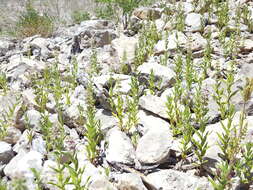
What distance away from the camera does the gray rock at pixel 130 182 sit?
3.20 m

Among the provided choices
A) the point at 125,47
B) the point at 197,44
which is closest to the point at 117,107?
the point at 125,47

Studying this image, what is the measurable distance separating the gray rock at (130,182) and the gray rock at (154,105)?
1581 mm

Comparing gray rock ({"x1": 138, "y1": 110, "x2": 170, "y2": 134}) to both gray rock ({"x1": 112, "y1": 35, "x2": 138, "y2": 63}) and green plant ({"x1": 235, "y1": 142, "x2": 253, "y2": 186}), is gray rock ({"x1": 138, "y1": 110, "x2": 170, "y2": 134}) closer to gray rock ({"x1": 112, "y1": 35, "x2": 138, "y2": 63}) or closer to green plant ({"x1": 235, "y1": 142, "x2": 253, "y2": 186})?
green plant ({"x1": 235, "y1": 142, "x2": 253, "y2": 186})

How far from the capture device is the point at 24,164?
3584mm

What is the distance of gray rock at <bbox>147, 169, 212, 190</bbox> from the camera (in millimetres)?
3201

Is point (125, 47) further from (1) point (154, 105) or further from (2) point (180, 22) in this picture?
(1) point (154, 105)

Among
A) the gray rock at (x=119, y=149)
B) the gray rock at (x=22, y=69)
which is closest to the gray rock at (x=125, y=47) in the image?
the gray rock at (x=22, y=69)

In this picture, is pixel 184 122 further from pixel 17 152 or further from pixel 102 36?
pixel 102 36

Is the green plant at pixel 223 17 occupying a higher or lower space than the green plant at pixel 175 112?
higher

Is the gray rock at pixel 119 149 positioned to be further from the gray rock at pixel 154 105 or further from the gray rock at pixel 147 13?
the gray rock at pixel 147 13

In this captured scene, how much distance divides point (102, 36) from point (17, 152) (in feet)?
15.9

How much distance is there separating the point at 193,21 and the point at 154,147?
598 cm

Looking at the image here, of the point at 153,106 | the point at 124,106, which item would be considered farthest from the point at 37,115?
the point at 153,106

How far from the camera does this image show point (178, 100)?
5023 millimetres
